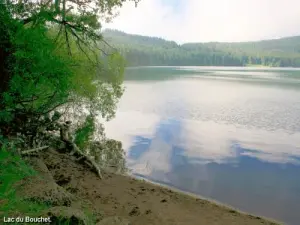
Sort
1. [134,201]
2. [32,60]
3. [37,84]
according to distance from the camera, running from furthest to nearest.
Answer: [134,201], [37,84], [32,60]

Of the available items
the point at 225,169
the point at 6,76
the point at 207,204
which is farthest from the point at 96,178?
the point at 225,169

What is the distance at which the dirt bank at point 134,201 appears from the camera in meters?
11.5

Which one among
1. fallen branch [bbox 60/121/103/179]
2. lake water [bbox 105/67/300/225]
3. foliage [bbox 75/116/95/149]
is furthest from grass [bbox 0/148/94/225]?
lake water [bbox 105/67/300/225]

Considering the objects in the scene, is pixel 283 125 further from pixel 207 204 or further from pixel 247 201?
pixel 207 204

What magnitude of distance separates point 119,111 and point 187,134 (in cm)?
1422

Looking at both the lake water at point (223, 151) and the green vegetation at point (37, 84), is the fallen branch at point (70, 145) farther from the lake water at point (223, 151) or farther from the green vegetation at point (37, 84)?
the lake water at point (223, 151)

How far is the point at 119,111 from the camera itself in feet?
136

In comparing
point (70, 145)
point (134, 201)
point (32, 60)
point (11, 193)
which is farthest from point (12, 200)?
point (70, 145)

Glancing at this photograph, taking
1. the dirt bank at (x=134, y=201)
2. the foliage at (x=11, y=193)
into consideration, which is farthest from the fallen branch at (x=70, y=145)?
the foliage at (x=11, y=193)

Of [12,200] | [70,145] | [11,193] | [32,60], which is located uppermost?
[32,60]

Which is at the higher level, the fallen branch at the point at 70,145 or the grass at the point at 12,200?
the grass at the point at 12,200

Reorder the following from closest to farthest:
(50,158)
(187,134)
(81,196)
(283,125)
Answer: (81,196) → (50,158) → (187,134) → (283,125)

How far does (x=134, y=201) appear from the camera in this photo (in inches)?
516

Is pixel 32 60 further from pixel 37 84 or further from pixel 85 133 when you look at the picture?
pixel 85 133
